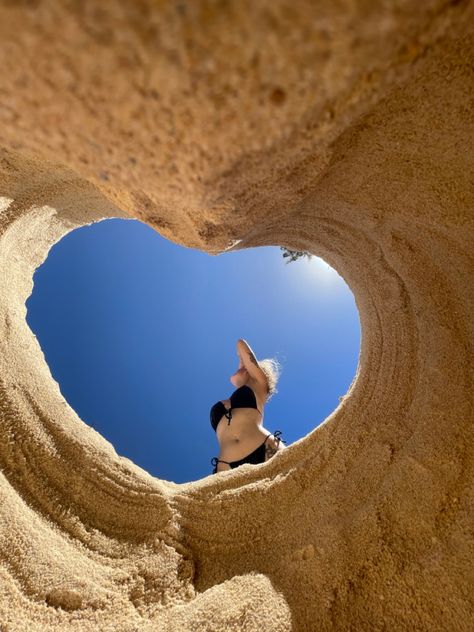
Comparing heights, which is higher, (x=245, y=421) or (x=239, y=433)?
(x=245, y=421)

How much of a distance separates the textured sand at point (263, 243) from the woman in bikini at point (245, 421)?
1.60 metres

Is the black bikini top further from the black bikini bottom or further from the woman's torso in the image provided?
the black bikini bottom

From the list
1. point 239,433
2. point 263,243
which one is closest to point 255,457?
point 239,433

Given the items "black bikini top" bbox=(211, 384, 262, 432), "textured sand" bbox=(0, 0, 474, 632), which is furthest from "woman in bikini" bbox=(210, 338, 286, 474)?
"textured sand" bbox=(0, 0, 474, 632)

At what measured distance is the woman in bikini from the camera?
3.53m

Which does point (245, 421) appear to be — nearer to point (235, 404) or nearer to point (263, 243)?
point (235, 404)

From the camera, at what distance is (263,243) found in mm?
2133

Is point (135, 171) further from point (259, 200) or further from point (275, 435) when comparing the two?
point (275, 435)

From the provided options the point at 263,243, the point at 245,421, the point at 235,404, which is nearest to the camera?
the point at 263,243

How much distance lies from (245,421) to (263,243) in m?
2.28

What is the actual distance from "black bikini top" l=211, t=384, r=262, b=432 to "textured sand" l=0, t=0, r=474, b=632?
6.52 feet

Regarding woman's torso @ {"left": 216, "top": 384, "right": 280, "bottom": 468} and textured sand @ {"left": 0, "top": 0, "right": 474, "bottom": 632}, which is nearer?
textured sand @ {"left": 0, "top": 0, "right": 474, "bottom": 632}

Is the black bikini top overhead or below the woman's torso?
overhead

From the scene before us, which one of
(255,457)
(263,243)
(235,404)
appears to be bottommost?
(255,457)
